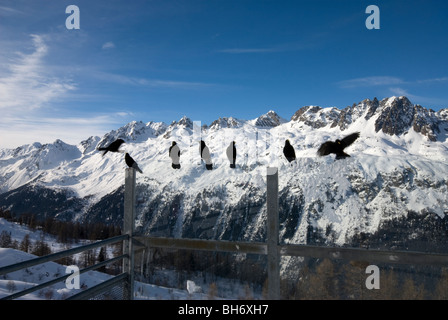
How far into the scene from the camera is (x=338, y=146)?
143 inches

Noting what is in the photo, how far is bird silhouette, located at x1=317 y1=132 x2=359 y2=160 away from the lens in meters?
3.64

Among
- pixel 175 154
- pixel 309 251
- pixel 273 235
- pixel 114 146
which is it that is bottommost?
pixel 309 251

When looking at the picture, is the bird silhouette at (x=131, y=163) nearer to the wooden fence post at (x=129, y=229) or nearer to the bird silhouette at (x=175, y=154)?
the wooden fence post at (x=129, y=229)

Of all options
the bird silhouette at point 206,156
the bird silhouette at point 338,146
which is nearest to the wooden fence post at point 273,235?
the bird silhouette at point 338,146

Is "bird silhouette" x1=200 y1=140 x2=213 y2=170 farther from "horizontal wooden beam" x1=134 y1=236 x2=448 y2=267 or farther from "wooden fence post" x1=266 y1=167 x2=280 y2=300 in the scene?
"horizontal wooden beam" x1=134 y1=236 x2=448 y2=267

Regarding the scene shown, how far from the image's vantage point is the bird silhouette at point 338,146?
3.64 metres

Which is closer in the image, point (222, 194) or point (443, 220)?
point (443, 220)

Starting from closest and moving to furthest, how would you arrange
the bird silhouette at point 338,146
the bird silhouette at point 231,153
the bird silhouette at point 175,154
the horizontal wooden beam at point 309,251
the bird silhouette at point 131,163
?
the horizontal wooden beam at point 309,251 → the bird silhouette at point 338,146 → the bird silhouette at point 231,153 → the bird silhouette at point 175,154 → the bird silhouette at point 131,163

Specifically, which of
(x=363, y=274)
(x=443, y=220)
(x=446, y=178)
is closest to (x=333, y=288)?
(x=363, y=274)

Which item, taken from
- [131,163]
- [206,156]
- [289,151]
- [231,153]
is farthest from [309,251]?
[131,163]

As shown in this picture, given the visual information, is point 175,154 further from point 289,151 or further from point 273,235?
point 273,235
